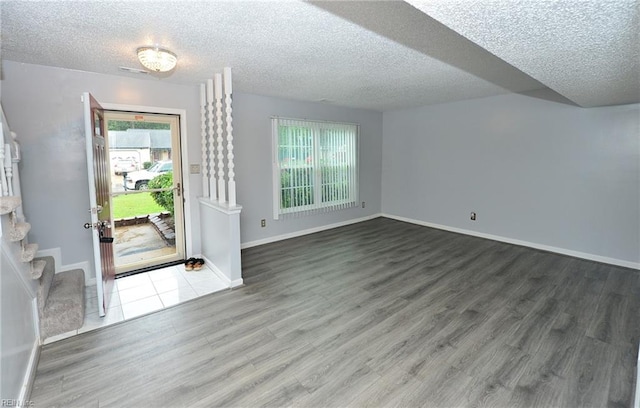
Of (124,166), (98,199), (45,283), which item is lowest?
(45,283)

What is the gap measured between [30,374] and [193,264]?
195 cm

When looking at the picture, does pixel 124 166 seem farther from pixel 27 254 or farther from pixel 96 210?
pixel 27 254

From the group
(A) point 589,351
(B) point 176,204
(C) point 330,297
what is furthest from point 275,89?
(A) point 589,351

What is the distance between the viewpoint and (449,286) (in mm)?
3354

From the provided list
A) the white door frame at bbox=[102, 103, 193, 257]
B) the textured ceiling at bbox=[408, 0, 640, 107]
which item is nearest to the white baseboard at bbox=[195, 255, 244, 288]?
the white door frame at bbox=[102, 103, 193, 257]

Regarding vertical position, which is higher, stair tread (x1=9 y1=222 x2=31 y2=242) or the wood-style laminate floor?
stair tread (x1=9 y1=222 x2=31 y2=242)

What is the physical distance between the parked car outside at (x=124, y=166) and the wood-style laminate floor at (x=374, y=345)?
1937 millimetres

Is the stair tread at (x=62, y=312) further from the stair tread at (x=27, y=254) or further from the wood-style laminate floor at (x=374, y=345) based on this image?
the stair tread at (x=27, y=254)

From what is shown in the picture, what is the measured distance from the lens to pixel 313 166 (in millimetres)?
5496

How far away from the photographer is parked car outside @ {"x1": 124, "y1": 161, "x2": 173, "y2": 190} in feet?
12.5

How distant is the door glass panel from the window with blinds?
154 centimetres

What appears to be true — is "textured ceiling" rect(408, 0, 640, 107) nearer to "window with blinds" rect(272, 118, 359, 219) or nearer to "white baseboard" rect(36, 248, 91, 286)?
"window with blinds" rect(272, 118, 359, 219)

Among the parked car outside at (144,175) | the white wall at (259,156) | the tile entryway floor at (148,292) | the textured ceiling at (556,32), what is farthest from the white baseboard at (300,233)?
the textured ceiling at (556,32)

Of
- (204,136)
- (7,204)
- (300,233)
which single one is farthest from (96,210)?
(300,233)
